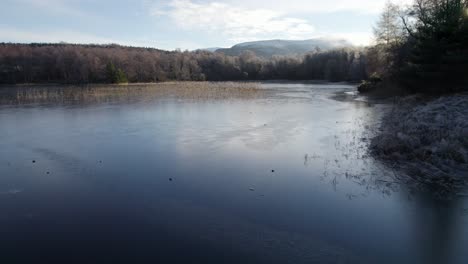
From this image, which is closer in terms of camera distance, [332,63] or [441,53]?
[441,53]

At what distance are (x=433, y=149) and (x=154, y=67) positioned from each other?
74.2 m

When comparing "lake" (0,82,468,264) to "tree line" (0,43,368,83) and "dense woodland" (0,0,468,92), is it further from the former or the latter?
"tree line" (0,43,368,83)

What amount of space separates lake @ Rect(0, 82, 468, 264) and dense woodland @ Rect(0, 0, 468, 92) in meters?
9.11

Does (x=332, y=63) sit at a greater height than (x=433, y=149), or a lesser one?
greater

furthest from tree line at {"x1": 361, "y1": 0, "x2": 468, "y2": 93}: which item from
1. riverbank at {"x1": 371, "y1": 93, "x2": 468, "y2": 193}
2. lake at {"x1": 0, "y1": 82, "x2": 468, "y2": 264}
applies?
lake at {"x1": 0, "y1": 82, "x2": 468, "y2": 264}

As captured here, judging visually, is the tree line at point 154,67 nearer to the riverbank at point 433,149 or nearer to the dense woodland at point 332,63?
the dense woodland at point 332,63

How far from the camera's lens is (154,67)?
78250 millimetres

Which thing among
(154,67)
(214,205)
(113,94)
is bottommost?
(214,205)

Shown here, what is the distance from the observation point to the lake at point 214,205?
5.27 meters

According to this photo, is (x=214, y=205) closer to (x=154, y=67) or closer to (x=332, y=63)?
(x=154, y=67)

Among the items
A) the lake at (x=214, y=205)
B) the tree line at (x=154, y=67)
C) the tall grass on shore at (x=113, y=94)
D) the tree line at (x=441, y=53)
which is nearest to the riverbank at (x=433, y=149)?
the lake at (x=214, y=205)

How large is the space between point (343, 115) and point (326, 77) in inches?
2572

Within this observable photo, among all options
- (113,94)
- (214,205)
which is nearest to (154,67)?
(113,94)

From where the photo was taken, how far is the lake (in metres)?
5.27
